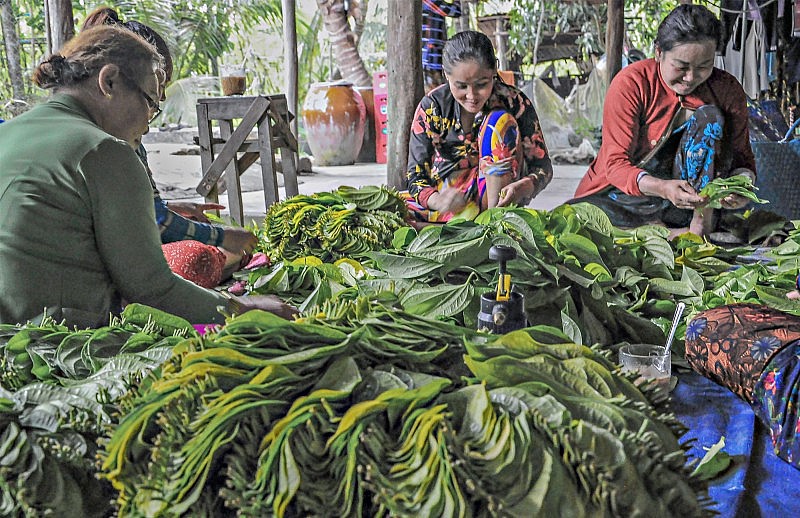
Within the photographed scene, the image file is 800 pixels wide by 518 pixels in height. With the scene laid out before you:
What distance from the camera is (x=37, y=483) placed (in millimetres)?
937

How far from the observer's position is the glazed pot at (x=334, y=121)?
10.4 meters

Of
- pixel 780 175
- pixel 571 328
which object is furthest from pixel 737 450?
pixel 780 175

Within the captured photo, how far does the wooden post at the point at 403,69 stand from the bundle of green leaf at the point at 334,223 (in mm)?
1314

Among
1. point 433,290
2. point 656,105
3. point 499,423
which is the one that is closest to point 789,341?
point 433,290

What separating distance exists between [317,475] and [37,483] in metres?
0.38

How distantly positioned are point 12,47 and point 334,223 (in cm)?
744

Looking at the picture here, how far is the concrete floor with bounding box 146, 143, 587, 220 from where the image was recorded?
291 inches

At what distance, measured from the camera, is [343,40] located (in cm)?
1101

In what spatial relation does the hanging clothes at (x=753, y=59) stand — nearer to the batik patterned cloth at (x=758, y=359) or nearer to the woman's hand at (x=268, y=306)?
the batik patterned cloth at (x=758, y=359)

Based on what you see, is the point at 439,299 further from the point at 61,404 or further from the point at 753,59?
the point at 753,59

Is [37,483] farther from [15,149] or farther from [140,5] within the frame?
[140,5]

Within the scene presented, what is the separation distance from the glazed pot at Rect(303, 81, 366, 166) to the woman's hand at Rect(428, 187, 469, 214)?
7323 millimetres

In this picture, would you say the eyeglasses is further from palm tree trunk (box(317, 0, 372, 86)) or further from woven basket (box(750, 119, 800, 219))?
palm tree trunk (box(317, 0, 372, 86))

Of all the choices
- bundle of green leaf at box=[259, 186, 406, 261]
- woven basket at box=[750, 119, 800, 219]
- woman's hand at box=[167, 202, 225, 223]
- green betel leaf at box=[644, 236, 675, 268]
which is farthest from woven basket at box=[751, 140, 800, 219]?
woman's hand at box=[167, 202, 225, 223]
